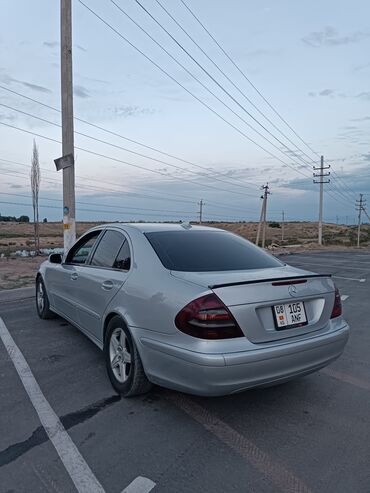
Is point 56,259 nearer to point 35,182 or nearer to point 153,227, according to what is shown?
point 153,227

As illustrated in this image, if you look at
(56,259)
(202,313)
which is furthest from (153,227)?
(56,259)

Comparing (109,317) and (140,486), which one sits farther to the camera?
(109,317)

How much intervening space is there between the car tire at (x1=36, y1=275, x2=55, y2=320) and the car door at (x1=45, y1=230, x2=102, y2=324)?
419mm

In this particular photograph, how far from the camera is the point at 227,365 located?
2814 mm

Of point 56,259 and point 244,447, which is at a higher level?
point 56,259

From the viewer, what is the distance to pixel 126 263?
3867 millimetres

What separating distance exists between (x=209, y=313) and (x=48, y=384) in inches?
76.3

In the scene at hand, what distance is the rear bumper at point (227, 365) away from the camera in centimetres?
283

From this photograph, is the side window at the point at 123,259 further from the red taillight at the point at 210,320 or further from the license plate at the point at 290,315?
the license plate at the point at 290,315

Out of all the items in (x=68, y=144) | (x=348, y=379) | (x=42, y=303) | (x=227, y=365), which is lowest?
(x=348, y=379)

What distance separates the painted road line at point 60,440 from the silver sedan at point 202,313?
25.4 inches

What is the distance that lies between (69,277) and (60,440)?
2.41 metres

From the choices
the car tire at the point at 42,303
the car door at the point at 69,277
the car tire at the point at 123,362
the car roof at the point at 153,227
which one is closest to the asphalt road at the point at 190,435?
the car tire at the point at 123,362

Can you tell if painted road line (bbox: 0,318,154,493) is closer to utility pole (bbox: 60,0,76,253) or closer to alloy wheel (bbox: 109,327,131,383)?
alloy wheel (bbox: 109,327,131,383)
